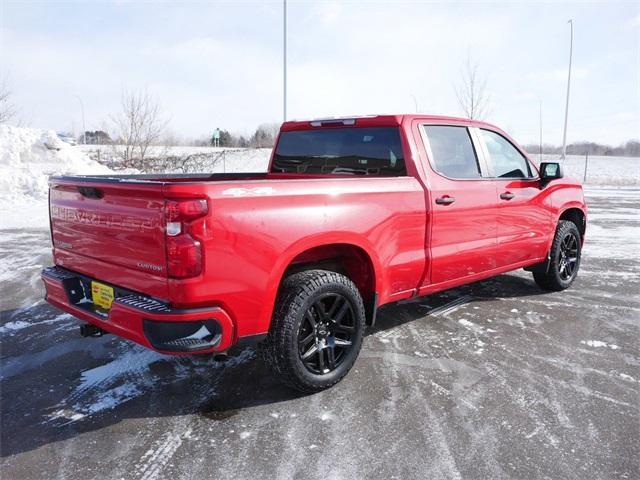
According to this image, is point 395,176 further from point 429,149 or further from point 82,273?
point 82,273

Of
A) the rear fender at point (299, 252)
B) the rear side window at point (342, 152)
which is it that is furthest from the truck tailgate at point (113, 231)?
the rear side window at point (342, 152)

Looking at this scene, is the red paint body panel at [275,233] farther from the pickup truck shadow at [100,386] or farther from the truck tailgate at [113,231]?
the pickup truck shadow at [100,386]

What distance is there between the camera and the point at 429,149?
4.03 meters

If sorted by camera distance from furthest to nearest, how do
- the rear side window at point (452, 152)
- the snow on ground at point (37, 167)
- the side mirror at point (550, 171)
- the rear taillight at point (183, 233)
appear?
the snow on ground at point (37, 167)
the side mirror at point (550, 171)
the rear side window at point (452, 152)
the rear taillight at point (183, 233)

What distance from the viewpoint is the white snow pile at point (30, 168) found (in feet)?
39.5

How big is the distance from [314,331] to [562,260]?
3.77m

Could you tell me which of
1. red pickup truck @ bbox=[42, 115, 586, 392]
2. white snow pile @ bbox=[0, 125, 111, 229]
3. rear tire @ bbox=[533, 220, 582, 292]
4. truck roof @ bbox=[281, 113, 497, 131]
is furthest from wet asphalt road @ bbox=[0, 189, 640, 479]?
white snow pile @ bbox=[0, 125, 111, 229]

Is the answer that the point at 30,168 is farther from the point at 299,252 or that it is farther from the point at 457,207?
the point at 299,252

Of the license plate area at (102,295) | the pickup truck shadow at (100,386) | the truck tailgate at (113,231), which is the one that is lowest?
the pickup truck shadow at (100,386)

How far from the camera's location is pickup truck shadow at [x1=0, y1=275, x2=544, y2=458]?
9.58 feet

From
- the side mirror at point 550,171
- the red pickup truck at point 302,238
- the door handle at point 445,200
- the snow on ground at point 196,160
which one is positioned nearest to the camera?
the red pickup truck at point 302,238

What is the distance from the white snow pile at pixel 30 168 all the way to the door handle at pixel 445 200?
929 cm

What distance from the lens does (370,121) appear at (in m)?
4.09

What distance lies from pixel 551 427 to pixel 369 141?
8.07 feet
